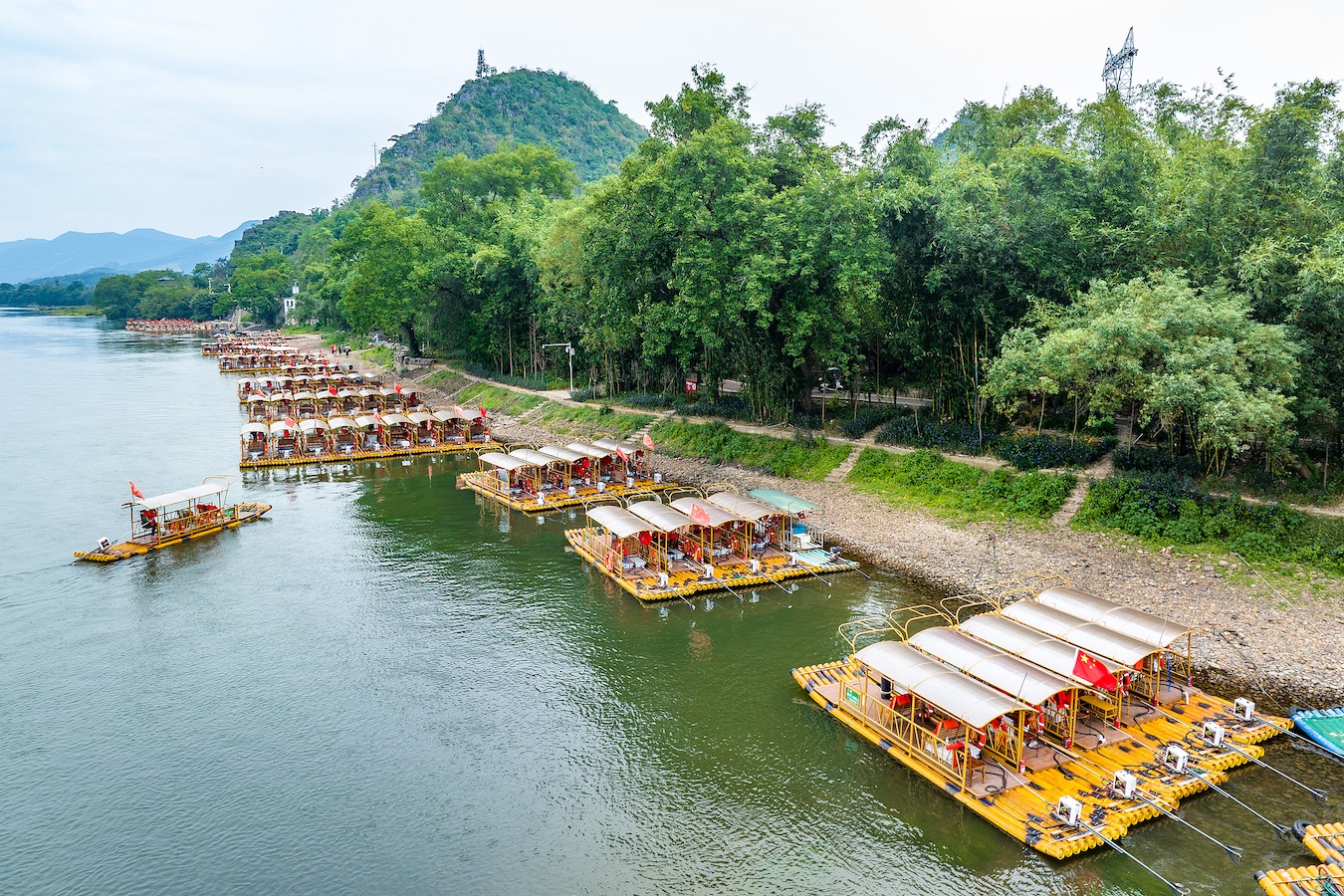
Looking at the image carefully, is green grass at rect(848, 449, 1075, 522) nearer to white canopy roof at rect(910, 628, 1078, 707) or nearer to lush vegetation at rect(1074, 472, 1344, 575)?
lush vegetation at rect(1074, 472, 1344, 575)

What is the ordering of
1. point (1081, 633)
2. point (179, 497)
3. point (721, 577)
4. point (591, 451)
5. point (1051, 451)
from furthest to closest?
point (591, 451), point (179, 497), point (1051, 451), point (721, 577), point (1081, 633)

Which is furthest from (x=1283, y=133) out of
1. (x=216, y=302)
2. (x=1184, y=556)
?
(x=216, y=302)

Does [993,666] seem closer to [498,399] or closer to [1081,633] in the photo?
[1081,633]

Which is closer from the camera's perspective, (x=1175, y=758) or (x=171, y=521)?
(x=1175, y=758)

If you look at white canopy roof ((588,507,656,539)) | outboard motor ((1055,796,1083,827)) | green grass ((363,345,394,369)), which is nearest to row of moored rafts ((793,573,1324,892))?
outboard motor ((1055,796,1083,827))

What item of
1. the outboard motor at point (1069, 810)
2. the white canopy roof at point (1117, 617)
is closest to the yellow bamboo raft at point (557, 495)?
the white canopy roof at point (1117, 617)

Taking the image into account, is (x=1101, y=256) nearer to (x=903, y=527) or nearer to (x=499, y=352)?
(x=903, y=527)

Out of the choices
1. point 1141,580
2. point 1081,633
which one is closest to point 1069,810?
point 1081,633
